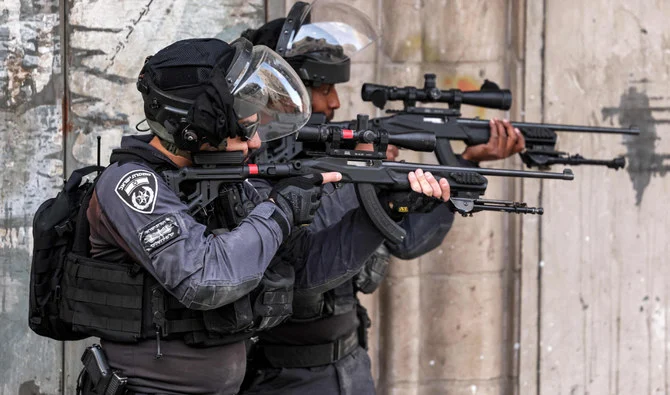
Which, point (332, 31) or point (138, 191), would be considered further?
point (332, 31)

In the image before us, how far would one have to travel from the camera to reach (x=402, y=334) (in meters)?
4.70

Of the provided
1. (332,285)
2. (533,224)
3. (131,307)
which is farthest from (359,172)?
(533,224)

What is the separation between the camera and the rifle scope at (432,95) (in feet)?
13.4

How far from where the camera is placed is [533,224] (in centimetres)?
480

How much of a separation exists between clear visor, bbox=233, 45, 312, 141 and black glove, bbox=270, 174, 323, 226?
21 centimetres

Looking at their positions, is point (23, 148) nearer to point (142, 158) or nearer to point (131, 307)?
point (142, 158)

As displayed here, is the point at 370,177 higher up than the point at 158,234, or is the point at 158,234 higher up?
the point at 370,177

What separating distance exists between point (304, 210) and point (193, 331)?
0.45 metres

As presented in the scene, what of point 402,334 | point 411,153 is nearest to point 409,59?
point 411,153

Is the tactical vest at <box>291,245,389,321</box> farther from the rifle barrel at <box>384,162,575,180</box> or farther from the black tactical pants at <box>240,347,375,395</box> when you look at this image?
the rifle barrel at <box>384,162,575,180</box>

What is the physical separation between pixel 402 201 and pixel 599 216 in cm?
192

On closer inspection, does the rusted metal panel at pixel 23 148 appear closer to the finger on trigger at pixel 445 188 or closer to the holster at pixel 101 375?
the holster at pixel 101 375

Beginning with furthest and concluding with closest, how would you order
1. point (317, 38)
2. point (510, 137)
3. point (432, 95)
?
1. point (510, 137)
2. point (432, 95)
3. point (317, 38)

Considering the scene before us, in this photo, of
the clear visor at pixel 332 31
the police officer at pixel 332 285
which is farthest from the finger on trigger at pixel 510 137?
the clear visor at pixel 332 31
